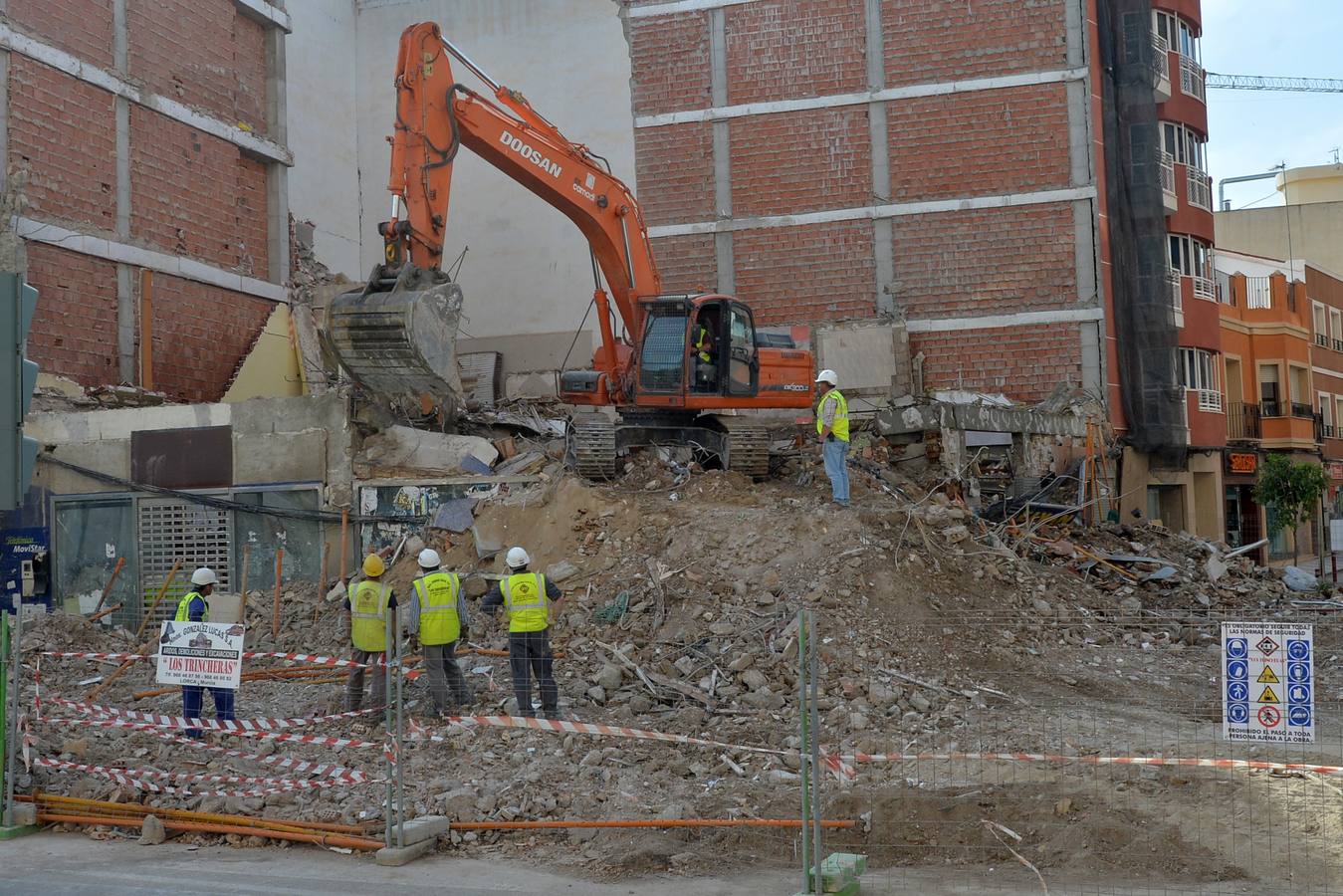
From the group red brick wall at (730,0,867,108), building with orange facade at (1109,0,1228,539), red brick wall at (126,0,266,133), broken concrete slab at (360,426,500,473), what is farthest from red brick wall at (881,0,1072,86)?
broken concrete slab at (360,426,500,473)

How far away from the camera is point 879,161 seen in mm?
Answer: 25453

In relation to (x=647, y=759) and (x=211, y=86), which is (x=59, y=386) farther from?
(x=647, y=759)

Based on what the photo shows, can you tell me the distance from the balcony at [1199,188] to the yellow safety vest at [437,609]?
76.2 ft

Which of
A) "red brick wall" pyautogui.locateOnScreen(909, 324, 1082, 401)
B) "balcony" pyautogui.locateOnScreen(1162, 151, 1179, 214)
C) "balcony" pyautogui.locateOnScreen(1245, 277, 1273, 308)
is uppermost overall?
"balcony" pyautogui.locateOnScreen(1162, 151, 1179, 214)

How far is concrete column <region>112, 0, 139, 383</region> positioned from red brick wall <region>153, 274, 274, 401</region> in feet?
1.91

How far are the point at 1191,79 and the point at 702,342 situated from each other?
18.9 meters

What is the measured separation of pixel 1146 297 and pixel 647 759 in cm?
1999

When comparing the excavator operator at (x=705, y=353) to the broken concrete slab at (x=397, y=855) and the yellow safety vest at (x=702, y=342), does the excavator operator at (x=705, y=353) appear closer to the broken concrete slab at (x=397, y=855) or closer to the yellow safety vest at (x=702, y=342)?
the yellow safety vest at (x=702, y=342)

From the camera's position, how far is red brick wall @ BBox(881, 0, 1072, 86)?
24.8m

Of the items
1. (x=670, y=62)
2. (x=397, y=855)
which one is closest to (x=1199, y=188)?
(x=670, y=62)

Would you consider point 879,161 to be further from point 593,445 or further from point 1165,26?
point 593,445

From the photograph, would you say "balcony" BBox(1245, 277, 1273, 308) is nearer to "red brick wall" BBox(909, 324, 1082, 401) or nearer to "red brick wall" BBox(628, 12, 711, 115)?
"red brick wall" BBox(909, 324, 1082, 401)

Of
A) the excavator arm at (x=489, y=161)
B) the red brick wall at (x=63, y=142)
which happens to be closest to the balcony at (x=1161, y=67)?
the excavator arm at (x=489, y=161)

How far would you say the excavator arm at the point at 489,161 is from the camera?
45.9 feet
